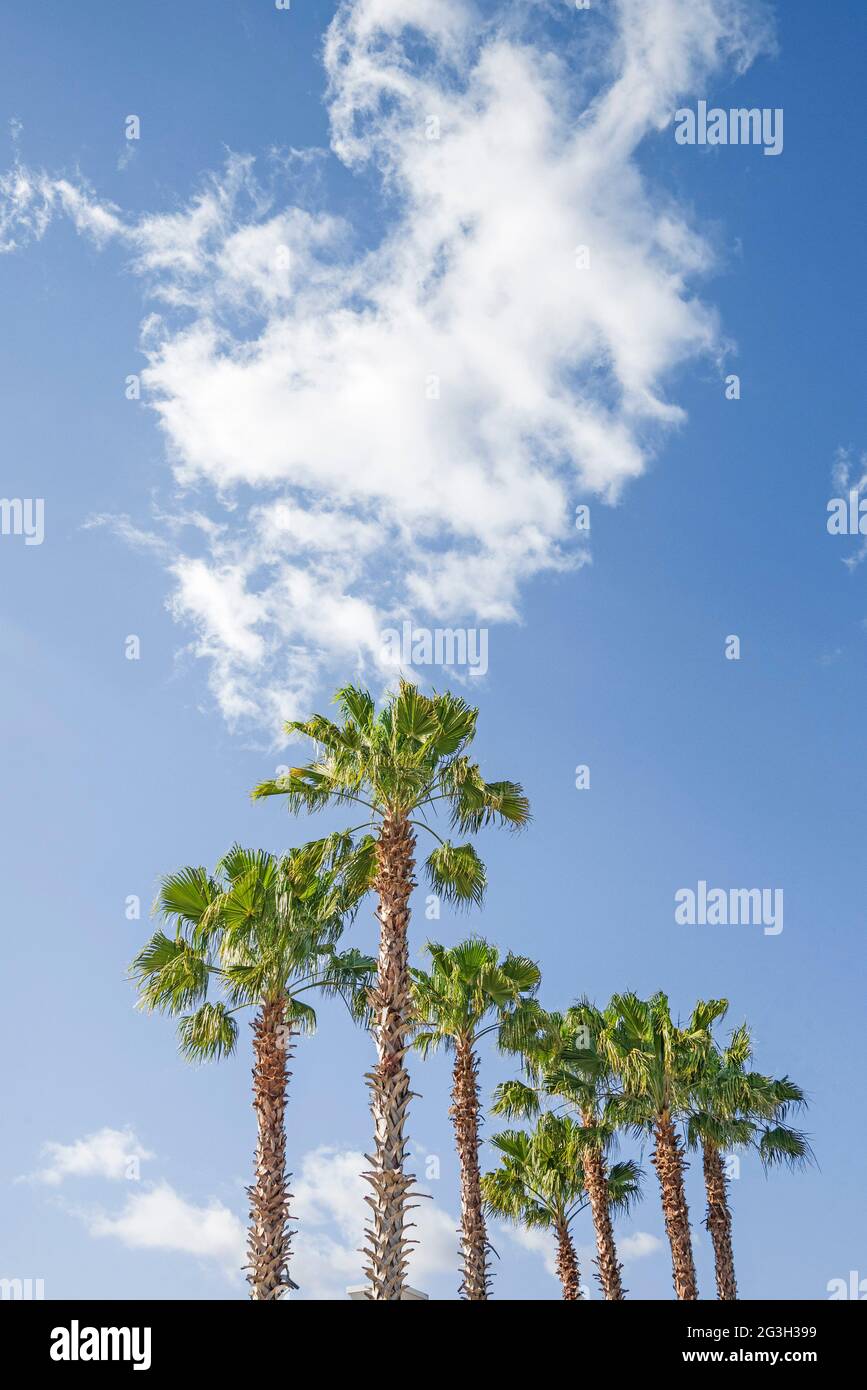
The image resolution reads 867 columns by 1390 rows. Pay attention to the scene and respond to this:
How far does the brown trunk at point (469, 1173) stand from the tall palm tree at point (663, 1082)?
3570mm

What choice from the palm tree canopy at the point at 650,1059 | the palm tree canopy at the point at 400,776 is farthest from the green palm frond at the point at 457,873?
the palm tree canopy at the point at 650,1059

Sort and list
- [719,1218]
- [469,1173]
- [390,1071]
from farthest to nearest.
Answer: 1. [719,1218]
2. [469,1173]
3. [390,1071]

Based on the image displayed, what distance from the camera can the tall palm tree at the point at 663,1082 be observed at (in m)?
25.0

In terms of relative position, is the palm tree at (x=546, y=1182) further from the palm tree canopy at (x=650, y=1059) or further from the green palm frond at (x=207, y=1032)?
the green palm frond at (x=207, y=1032)

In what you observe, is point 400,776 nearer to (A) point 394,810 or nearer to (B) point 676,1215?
(A) point 394,810

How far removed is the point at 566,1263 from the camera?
28.8 metres

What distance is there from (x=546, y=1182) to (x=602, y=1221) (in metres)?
1.72

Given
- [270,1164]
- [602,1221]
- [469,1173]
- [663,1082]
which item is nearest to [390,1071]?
[270,1164]
